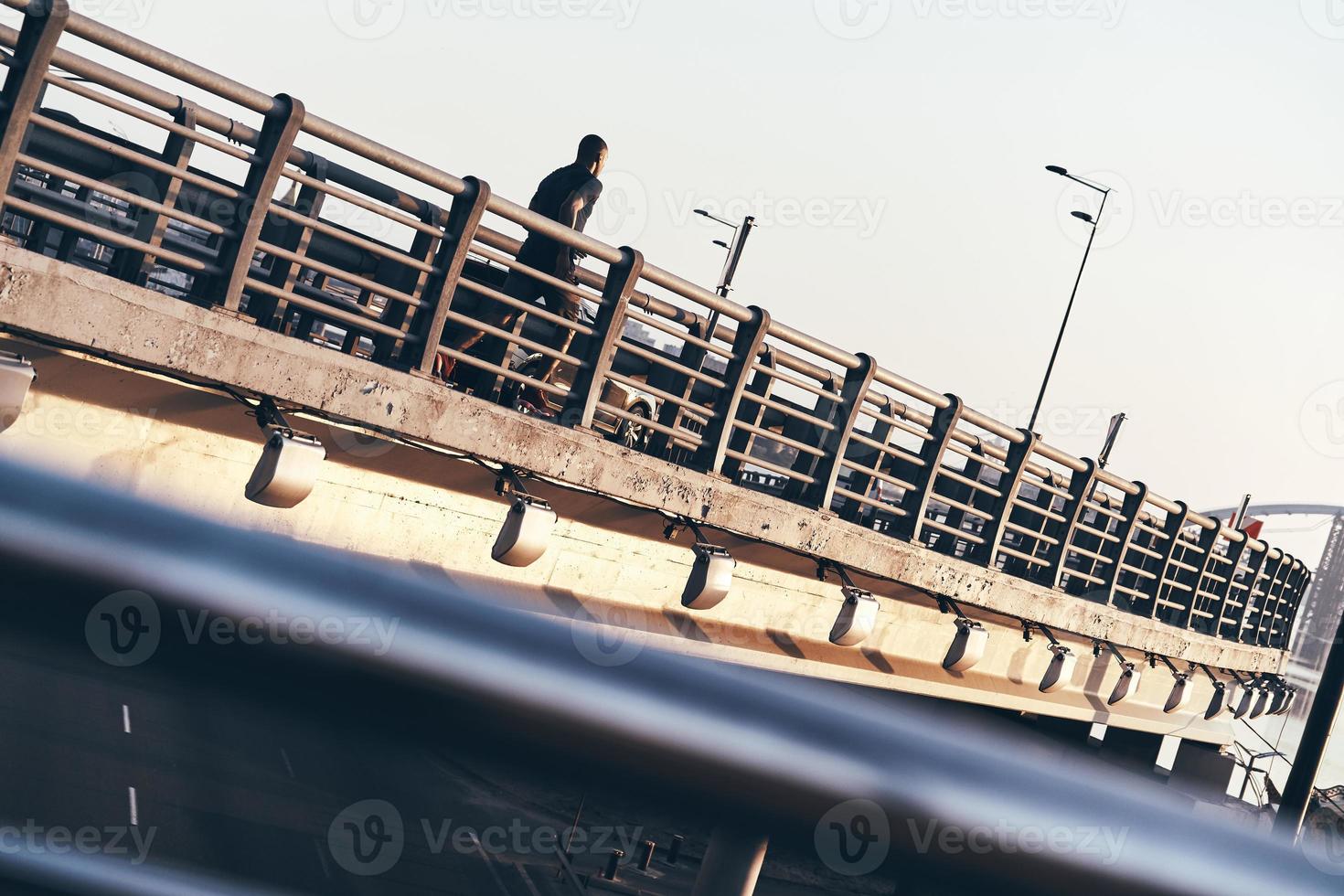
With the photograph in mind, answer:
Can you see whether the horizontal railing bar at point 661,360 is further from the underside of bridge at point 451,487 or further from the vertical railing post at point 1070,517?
the vertical railing post at point 1070,517

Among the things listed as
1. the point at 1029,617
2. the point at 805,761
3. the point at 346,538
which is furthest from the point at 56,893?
the point at 1029,617

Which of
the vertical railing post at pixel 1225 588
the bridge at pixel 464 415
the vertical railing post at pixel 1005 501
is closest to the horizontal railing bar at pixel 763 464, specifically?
the bridge at pixel 464 415

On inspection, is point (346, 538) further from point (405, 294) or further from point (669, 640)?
point (669, 640)

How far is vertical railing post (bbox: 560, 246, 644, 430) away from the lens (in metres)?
8.95

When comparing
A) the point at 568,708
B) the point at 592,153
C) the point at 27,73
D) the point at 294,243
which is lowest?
the point at 568,708

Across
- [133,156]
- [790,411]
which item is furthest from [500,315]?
[133,156]

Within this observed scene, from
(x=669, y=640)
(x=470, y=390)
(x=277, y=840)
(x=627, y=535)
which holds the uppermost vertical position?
(x=470, y=390)

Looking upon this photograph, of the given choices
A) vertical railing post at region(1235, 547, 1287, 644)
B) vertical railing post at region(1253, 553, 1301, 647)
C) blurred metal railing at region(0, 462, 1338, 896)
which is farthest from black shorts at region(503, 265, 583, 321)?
vertical railing post at region(1253, 553, 1301, 647)

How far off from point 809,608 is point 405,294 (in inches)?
215

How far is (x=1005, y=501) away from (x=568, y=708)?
41.5ft

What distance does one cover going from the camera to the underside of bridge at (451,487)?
6.75 metres

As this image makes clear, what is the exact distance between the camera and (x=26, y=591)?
0.97 m

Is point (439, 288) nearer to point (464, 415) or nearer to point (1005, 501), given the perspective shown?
point (464, 415)

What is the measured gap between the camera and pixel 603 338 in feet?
29.8
